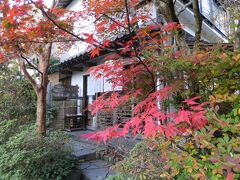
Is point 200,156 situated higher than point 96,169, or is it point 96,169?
→ point 200,156

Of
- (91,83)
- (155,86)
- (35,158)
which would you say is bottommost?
(35,158)

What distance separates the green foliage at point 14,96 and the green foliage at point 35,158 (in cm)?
317

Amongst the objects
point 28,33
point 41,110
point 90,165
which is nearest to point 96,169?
point 90,165

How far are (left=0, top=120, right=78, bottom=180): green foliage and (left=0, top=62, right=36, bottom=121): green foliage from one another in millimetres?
3167

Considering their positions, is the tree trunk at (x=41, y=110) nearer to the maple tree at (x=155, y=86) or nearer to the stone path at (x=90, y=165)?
the stone path at (x=90, y=165)

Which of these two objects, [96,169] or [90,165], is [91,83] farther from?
[96,169]

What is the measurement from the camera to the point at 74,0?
44.0 ft

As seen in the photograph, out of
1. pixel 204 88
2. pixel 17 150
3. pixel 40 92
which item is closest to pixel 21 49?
pixel 40 92

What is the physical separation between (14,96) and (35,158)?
4979 mm

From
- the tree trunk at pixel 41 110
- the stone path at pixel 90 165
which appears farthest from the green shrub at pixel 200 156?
the tree trunk at pixel 41 110

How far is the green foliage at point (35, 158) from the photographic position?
15.3 feet

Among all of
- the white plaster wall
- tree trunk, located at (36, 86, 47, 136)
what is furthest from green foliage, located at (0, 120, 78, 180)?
the white plaster wall

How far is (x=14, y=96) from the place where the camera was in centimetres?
882

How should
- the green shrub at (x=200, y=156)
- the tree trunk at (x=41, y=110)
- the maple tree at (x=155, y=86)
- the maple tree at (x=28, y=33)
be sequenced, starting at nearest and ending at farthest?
the green shrub at (x=200, y=156), the maple tree at (x=155, y=86), the maple tree at (x=28, y=33), the tree trunk at (x=41, y=110)
